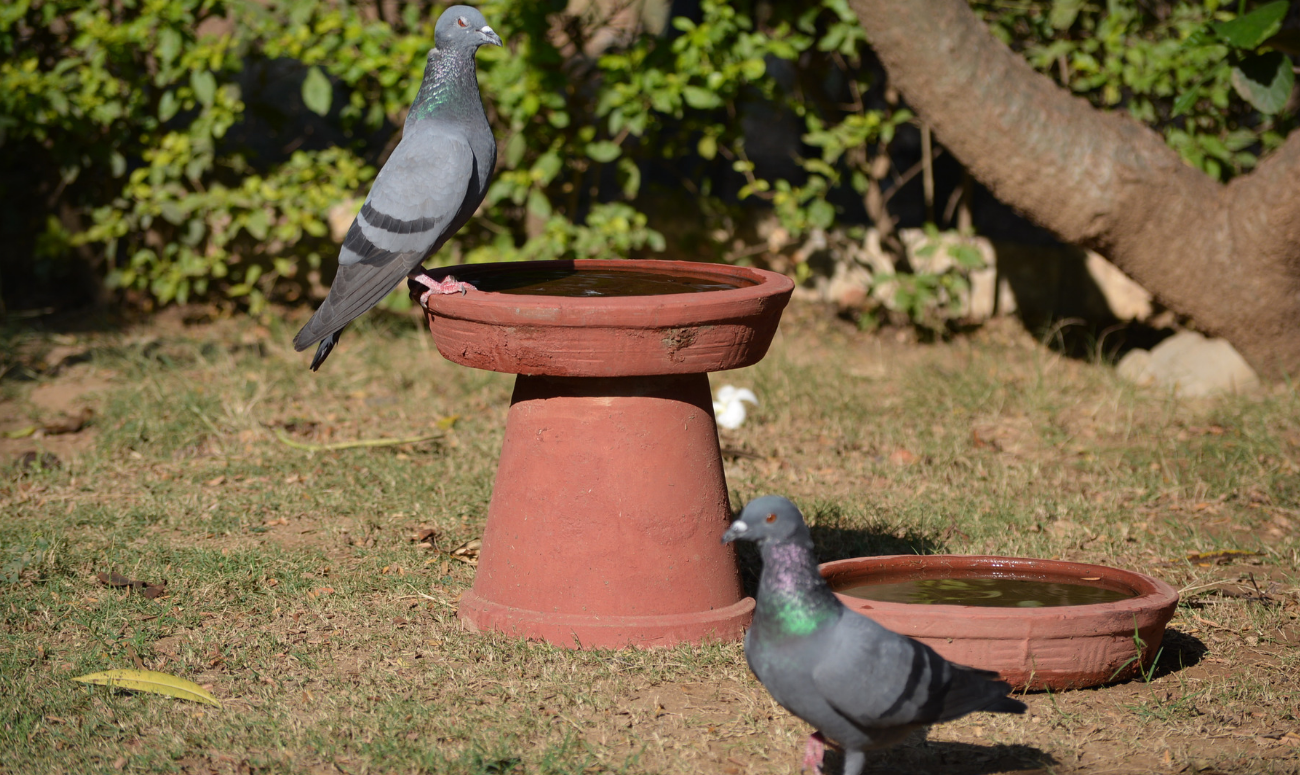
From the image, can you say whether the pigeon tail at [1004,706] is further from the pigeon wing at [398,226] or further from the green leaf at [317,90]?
the green leaf at [317,90]

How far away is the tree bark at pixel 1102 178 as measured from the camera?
17.2ft

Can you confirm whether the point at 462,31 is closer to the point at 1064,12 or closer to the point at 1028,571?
the point at 1028,571

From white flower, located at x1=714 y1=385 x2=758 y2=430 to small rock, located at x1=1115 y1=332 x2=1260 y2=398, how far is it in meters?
2.05

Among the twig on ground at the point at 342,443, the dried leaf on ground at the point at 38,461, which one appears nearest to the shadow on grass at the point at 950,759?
the twig on ground at the point at 342,443

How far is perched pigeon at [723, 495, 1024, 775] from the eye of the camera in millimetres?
2203

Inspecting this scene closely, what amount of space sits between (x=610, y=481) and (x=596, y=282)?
713 millimetres

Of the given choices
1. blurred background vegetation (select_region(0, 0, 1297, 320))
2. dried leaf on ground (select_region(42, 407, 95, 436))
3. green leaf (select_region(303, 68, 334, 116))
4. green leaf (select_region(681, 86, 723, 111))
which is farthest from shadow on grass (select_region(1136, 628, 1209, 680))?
green leaf (select_region(303, 68, 334, 116))

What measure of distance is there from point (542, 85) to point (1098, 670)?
13.4 feet

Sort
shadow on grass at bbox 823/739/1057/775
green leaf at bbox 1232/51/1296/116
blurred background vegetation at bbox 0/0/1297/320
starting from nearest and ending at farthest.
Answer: shadow on grass at bbox 823/739/1057/775 → green leaf at bbox 1232/51/1296/116 → blurred background vegetation at bbox 0/0/1297/320

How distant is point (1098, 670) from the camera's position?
9.38 ft

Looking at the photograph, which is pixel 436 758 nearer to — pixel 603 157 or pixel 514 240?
pixel 603 157

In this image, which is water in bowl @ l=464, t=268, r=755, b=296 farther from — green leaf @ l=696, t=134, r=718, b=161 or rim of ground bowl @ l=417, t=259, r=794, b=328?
green leaf @ l=696, t=134, r=718, b=161

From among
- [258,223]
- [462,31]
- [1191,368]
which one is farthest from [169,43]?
[1191,368]

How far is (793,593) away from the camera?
7.37 ft
